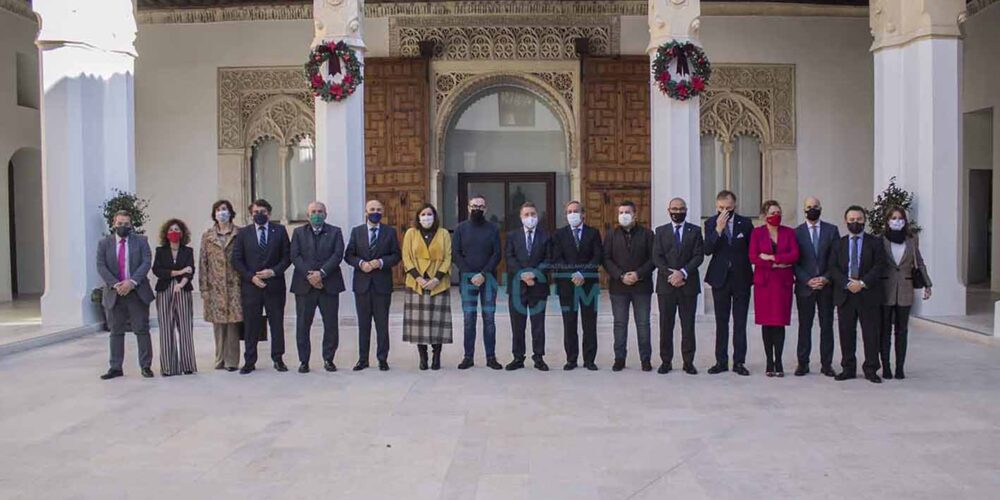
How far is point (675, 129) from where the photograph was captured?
9.21 metres

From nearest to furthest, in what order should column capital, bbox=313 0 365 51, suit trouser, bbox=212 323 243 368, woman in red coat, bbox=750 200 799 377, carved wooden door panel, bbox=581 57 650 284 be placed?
woman in red coat, bbox=750 200 799 377, suit trouser, bbox=212 323 243 368, column capital, bbox=313 0 365 51, carved wooden door panel, bbox=581 57 650 284

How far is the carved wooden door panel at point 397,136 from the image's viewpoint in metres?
12.6

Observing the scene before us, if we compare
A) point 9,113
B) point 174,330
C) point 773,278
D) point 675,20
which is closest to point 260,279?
point 174,330

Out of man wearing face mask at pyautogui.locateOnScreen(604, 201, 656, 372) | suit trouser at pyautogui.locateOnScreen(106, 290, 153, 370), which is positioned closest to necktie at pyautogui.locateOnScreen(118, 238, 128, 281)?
suit trouser at pyautogui.locateOnScreen(106, 290, 153, 370)

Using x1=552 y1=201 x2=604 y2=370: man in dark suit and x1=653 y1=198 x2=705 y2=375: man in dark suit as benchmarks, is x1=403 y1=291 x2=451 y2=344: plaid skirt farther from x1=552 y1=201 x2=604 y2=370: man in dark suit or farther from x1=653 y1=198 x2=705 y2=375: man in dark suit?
x1=653 y1=198 x2=705 y2=375: man in dark suit

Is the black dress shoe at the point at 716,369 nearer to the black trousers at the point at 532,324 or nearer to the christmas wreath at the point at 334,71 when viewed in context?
the black trousers at the point at 532,324

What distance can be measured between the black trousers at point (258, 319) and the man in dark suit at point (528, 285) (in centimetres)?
183

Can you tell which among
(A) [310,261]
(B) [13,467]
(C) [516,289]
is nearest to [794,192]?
(C) [516,289]

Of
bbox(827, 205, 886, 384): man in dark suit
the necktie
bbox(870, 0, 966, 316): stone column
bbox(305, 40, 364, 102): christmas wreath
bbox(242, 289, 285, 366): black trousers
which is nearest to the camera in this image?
bbox(827, 205, 886, 384): man in dark suit

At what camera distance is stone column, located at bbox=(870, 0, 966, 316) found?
9.17 metres

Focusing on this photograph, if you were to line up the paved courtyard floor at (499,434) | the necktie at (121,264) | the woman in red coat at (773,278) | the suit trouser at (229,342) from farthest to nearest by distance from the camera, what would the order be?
the suit trouser at (229,342), the necktie at (121,264), the woman in red coat at (773,278), the paved courtyard floor at (499,434)

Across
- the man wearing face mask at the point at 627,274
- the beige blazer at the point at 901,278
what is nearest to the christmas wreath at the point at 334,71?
the man wearing face mask at the point at 627,274

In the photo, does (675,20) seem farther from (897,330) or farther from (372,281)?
(372,281)

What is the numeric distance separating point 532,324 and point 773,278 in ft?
6.09
